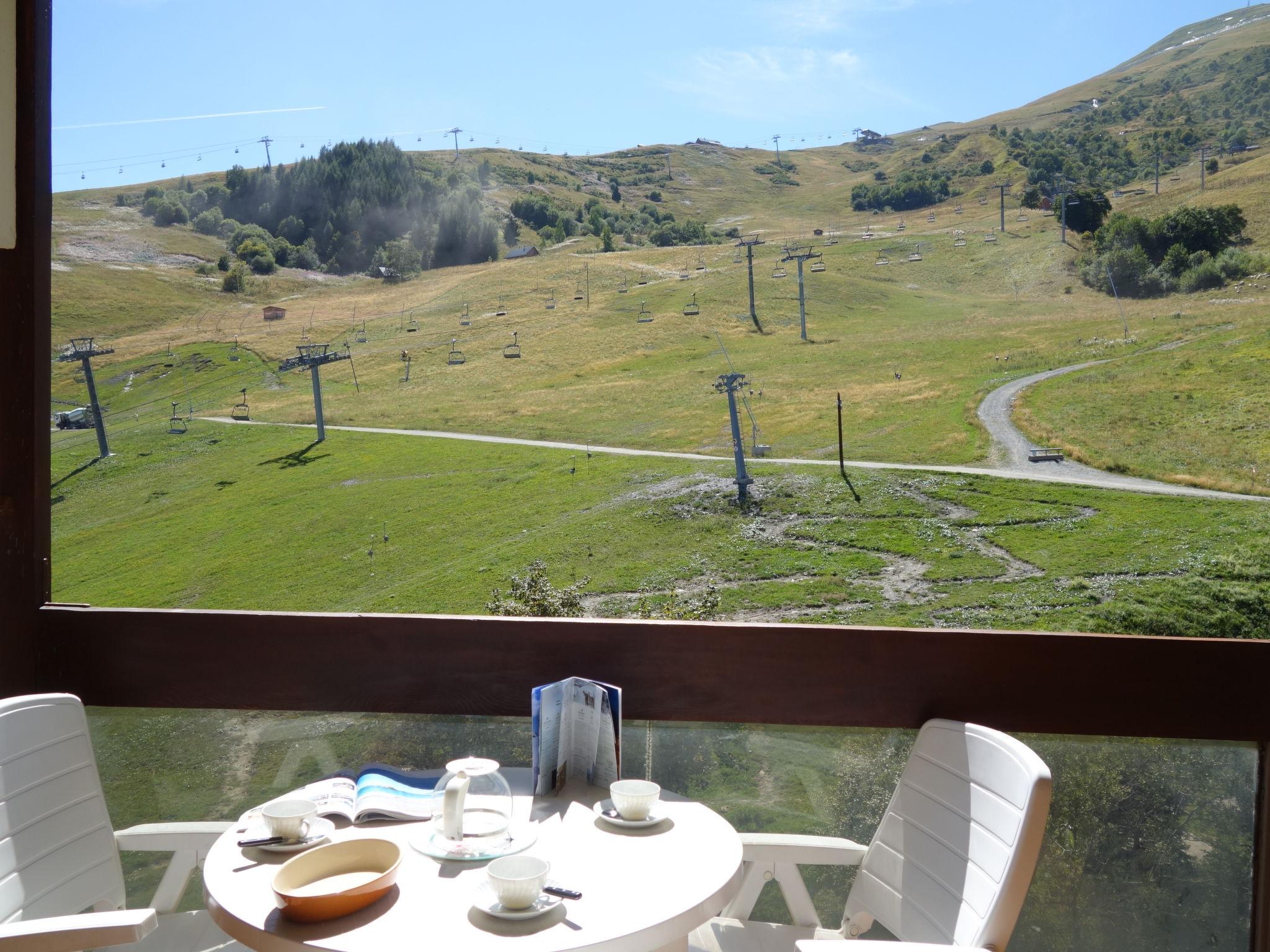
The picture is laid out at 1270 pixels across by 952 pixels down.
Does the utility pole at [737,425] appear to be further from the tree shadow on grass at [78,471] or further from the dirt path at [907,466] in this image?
the tree shadow on grass at [78,471]

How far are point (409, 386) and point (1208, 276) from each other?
504cm

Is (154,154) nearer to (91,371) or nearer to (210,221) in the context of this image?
(210,221)

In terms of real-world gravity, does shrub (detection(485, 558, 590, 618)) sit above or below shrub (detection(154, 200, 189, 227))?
below

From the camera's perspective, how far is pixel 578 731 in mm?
1729

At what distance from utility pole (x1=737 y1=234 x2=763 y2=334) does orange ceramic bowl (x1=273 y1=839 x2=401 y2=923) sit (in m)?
5.50

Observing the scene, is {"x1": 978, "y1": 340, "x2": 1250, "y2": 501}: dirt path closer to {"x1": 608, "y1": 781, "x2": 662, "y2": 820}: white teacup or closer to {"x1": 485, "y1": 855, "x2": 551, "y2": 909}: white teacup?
{"x1": 608, "y1": 781, "x2": 662, "y2": 820}: white teacup

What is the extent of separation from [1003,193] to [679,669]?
5.43 metres

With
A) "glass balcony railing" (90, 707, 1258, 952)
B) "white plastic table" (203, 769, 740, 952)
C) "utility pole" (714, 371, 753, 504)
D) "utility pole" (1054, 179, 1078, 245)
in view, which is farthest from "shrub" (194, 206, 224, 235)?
"white plastic table" (203, 769, 740, 952)

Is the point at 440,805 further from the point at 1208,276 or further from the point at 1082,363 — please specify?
the point at 1208,276

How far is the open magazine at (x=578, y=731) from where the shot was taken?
169 centimetres

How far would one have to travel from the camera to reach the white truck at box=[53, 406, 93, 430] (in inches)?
238

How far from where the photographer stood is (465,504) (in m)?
6.33

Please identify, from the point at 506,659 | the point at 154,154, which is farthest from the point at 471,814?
the point at 154,154

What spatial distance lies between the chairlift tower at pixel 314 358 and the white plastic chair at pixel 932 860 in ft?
18.3
